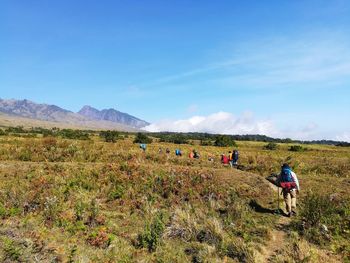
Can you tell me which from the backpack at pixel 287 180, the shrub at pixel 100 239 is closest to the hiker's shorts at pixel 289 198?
the backpack at pixel 287 180

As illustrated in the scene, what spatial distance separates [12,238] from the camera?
10.6 m

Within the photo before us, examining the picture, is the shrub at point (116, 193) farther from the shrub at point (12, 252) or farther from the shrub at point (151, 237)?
the shrub at point (12, 252)

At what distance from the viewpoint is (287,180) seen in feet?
49.8

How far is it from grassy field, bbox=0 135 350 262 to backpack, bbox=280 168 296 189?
1050mm

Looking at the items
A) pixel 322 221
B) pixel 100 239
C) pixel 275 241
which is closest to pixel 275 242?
pixel 275 241

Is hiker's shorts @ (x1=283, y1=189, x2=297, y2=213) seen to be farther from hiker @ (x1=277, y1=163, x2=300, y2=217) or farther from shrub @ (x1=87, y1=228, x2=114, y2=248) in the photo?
shrub @ (x1=87, y1=228, x2=114, y2=248)

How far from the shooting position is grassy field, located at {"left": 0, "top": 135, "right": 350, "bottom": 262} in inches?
418

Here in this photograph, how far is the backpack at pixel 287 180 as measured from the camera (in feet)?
49.2

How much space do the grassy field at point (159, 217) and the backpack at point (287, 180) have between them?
105 centimetres

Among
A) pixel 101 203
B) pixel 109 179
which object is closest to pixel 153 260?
pixel 101 203

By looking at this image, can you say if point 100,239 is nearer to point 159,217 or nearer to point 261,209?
point 159,217

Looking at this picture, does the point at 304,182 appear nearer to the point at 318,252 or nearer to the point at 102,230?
the point at 318,252

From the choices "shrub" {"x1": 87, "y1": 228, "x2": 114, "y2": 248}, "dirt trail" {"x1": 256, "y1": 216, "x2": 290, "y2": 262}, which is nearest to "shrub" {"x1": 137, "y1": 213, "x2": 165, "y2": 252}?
"shrub" {"x1": 87, "y1": 228, "x2": 114, "y2": 248}

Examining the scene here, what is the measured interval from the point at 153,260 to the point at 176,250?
0.91 m
